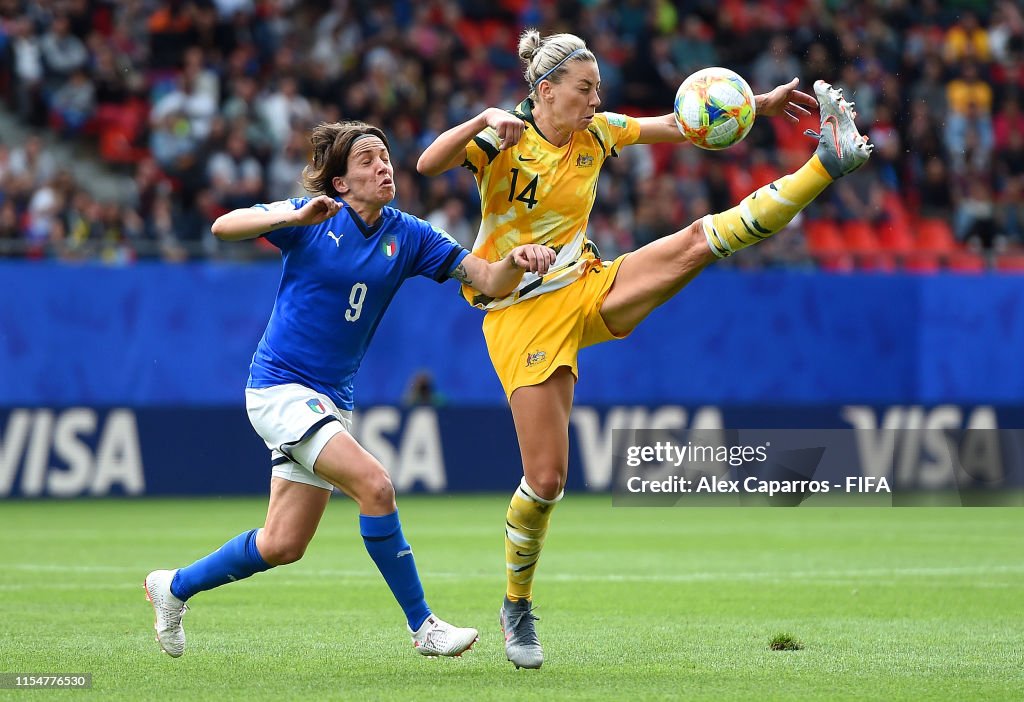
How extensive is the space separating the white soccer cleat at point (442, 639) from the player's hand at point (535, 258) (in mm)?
1517

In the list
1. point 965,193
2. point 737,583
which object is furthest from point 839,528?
point 965,193

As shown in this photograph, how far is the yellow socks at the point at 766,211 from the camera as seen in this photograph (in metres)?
6.63

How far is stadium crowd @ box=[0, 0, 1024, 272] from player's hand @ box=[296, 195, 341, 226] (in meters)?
11.3

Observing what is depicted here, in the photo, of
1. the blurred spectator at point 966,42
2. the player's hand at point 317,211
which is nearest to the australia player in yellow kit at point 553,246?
the player's hand at point 317,211

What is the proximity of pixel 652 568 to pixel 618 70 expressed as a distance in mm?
11295

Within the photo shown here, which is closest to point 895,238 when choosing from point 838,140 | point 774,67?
point 774,67

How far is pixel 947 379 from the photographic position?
18969 mm

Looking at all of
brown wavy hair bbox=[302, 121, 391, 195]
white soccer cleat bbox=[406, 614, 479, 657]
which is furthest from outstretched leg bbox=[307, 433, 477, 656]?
brown wavy hair bbox=[302, 121, 391, 195]

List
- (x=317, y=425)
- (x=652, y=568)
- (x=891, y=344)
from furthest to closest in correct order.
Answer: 1. (x=891, y=344)
2. (x=652, y=568)
3. (x=317, y=425)

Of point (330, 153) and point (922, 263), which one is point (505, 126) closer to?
point (330, 153)

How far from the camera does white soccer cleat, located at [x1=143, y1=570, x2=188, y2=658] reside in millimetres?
6727

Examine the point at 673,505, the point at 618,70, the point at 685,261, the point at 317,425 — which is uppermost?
the point at 618,70

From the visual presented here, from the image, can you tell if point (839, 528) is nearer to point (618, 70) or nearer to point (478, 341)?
point (478, 341)

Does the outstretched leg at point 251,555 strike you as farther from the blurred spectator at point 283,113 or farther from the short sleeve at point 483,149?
the blurred spectator at point 283,113
